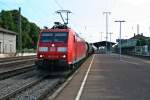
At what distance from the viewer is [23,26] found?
391ft

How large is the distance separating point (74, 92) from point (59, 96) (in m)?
1.32

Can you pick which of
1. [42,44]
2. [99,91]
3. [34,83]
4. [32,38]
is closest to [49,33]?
[42,44]

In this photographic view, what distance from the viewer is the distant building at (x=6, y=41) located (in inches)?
3268

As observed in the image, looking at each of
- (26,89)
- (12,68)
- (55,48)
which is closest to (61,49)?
(55,48)

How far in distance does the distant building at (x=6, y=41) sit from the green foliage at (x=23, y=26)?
1620 cm

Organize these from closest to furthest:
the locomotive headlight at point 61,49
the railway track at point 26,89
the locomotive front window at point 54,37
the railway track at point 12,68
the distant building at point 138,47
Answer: the railway track at point 26,89 → the locomotive headlight at point 61,49 → the locomotive front window at point 54,37 → the railway track at point 12,68 → the distant building at point 138,47

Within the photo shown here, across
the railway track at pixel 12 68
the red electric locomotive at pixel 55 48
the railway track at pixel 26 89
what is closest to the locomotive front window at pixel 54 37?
the red electric locomotive at pixel 55 48

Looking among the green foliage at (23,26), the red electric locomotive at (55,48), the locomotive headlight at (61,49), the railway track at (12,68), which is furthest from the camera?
the green foliage at (23,26)

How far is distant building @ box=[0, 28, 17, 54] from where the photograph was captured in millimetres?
83000

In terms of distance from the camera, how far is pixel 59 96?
48.4ft

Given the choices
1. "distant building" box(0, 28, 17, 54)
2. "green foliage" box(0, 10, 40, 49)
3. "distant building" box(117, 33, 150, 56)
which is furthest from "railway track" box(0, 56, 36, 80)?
"green foliage" box(0, 10, 40, 49)

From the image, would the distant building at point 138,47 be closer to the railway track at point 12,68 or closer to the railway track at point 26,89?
the railway track at point 12,68

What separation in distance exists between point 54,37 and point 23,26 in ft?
313

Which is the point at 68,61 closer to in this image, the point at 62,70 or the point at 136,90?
the point at 62,70
